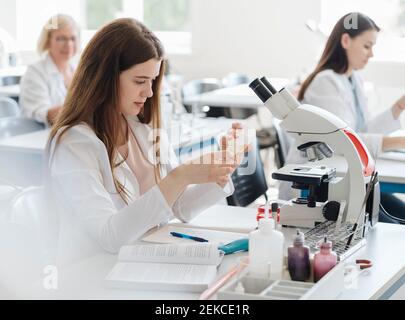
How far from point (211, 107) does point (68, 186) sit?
3262 millimetres

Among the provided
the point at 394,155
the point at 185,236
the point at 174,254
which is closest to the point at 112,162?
the point at 185,236

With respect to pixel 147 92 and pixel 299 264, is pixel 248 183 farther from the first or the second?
pixel 299 264

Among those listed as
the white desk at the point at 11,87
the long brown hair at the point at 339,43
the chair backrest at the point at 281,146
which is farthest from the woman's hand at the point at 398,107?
the white desk at the point at 11,87

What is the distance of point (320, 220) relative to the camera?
199 centimetres

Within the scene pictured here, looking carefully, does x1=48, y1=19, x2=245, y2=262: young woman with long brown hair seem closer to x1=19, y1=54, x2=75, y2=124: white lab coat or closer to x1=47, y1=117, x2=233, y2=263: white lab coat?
x1=47, y1=117, x2=233, y2=263: white lab coat

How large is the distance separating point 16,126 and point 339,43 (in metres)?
1.63

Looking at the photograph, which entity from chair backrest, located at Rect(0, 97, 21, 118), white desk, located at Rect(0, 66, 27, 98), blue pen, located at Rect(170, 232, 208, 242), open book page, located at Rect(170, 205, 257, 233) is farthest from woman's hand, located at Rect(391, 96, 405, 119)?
white desk, located at Rect(0, 66, 27, 98)

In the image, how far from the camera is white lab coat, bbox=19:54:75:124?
166 inches

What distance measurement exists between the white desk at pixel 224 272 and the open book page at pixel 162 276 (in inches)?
0.6

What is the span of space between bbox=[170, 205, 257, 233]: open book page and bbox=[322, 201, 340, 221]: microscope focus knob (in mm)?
200

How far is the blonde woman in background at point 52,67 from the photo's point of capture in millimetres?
4305

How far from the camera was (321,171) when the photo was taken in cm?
200

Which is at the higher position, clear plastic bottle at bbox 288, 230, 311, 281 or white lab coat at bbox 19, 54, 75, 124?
clear plastic bottle at bbox 288, 230, 311, 281
